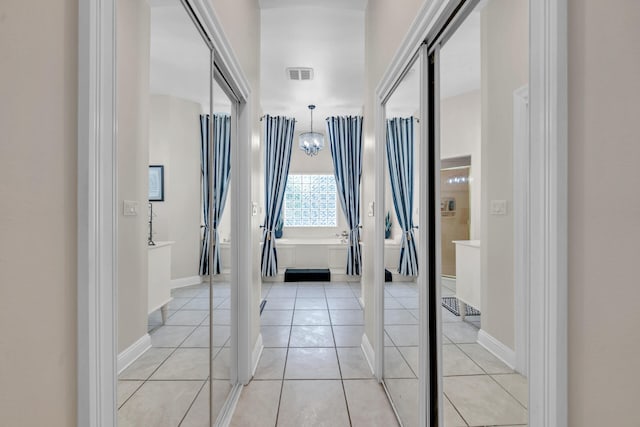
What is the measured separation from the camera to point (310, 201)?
21.2ft

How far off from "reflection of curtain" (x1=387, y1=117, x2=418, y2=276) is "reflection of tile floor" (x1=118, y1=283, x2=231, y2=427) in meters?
1.09

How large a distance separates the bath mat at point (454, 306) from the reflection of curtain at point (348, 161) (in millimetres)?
4211

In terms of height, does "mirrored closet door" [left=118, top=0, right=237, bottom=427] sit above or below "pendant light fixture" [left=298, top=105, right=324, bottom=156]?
below

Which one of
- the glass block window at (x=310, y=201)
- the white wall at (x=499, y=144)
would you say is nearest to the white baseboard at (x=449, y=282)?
the white wall at (x=499, y=144)

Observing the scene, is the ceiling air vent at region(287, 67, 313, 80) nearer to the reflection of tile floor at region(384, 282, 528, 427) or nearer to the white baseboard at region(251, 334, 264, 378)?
the reflection of tile floor at region(384, 282, 528, 427)

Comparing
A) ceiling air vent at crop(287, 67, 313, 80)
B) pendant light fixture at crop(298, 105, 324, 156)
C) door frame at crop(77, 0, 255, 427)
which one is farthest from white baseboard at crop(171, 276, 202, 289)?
pendant light fixture at crop(298, 105, 324, 156)

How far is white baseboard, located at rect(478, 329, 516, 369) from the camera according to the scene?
86cm

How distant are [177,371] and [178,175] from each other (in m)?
0.78
